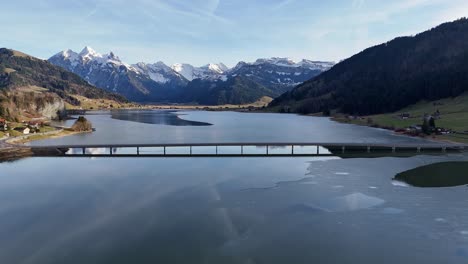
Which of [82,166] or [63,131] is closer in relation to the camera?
[82,166]

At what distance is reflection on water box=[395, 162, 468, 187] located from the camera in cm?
4931

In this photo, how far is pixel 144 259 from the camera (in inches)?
1038

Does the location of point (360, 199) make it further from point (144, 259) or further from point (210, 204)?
point (144, 259)

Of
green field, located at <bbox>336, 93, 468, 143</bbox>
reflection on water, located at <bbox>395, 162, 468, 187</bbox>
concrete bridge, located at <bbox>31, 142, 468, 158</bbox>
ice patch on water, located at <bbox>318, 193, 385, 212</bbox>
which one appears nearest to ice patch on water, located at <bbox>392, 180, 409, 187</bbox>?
reflection on water, located at <bbox>395, 162, 468, 187</bbox>

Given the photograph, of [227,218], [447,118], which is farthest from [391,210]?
[447,118]

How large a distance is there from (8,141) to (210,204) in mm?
75104

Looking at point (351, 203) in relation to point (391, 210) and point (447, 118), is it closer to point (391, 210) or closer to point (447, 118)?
point (391, 210)

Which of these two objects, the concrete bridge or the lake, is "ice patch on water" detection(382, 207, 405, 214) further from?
the concrete bridge

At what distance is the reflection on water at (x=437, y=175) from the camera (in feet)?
162

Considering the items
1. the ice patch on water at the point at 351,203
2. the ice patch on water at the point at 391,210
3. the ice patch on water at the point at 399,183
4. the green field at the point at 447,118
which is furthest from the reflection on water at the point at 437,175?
the green field at the point at 447,118

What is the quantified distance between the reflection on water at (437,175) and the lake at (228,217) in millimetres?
2322

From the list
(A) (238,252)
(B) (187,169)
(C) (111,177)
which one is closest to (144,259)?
(A) (238,252)

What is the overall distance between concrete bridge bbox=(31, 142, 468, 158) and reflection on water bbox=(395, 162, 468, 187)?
16.0 meters

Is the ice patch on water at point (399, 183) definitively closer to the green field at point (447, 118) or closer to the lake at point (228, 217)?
the lake at point (228, 217)
